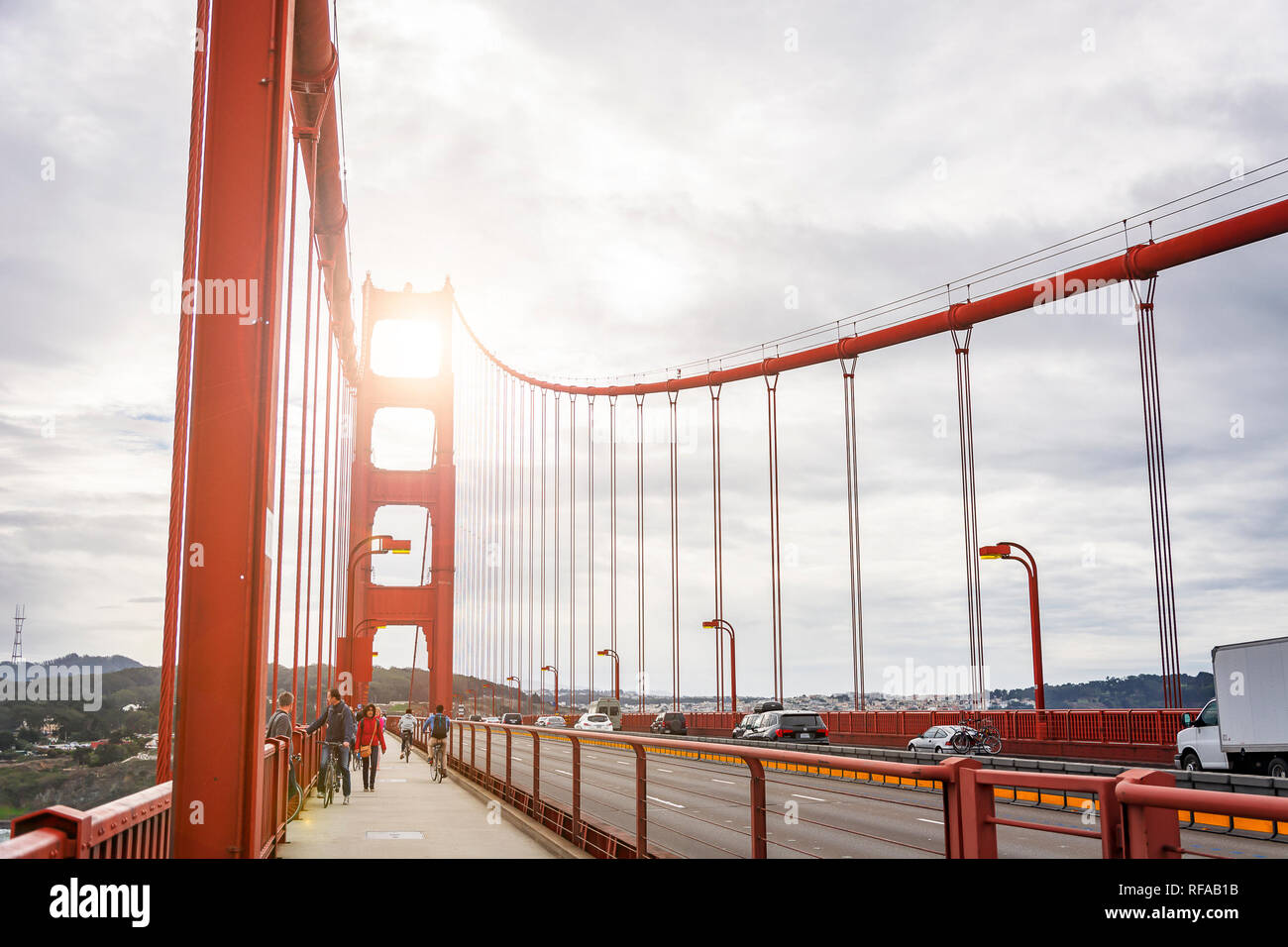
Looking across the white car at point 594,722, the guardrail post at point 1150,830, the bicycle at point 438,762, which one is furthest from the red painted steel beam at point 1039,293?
the guardrail post at point 1150,830

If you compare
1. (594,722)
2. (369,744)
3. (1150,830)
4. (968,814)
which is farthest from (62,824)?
(594,722)

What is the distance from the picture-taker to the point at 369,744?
707 inches

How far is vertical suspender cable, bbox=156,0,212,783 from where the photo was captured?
6293mm

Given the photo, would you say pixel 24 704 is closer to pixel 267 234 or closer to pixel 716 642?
pixel 267 234

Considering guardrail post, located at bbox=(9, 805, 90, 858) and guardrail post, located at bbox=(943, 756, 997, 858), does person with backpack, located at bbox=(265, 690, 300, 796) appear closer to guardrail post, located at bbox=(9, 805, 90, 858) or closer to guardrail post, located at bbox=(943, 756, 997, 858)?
guardrail post, located at bbox=(9, 805, 90, 858)

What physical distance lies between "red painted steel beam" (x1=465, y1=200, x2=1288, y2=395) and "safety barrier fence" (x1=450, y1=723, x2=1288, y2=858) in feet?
42.7

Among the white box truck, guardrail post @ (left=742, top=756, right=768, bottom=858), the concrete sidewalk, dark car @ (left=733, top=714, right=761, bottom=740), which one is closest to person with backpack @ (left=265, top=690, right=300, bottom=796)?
the concrete sidewalk

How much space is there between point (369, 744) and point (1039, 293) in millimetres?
21260

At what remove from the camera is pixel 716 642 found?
43.7 m

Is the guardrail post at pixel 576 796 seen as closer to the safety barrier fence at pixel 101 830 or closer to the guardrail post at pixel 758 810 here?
the safety barrier fence at pixel 101 830

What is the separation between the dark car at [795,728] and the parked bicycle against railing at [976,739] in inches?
244

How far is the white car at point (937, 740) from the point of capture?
25281 millimetres
